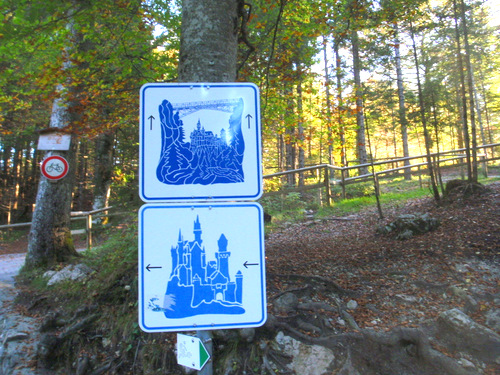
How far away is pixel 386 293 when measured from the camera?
12.9 feet

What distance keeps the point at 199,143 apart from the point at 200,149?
3cm

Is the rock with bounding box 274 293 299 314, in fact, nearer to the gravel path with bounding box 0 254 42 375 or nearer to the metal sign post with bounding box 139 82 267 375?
the metal sign post with bounding box 139 82 267 375

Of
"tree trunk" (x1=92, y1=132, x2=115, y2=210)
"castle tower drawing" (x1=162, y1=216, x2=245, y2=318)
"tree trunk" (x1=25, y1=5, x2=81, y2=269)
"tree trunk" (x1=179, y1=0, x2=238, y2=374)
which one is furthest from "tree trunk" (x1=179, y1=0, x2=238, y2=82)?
"tree trunk" (x1=92, y1=132, x2=115, y2=210)

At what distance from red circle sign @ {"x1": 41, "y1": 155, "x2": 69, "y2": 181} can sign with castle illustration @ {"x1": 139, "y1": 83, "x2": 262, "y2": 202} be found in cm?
577

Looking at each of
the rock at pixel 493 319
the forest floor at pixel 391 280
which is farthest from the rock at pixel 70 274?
the rock at pixel 493 319

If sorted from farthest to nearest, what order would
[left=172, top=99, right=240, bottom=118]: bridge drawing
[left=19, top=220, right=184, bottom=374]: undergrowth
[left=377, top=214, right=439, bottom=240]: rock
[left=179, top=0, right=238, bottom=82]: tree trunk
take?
[left=377, top=214, right=439, bottom=240]: rock → [left=19, top=220, right=184, bottom=374]: undergrowth → [left=179, top=0, right=238, bottom=82]: tree trunk → [left=172, top=99, right=240, bottom=118]: bridge drawing

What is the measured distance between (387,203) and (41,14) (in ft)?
30.5

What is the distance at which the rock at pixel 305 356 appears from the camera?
290 centimetres

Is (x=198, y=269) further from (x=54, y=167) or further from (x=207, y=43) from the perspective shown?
(x=54, y=167)

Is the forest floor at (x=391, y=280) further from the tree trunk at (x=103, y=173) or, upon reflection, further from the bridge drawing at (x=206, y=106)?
the tree trunk at (x=103, y=173)

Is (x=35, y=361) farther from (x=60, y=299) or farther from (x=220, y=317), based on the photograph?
(x=220, y=317)

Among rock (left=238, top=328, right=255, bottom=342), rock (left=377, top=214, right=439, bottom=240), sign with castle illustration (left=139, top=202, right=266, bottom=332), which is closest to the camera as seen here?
sign with castle illustration (left=139, top=202, right=266, bottom=332)

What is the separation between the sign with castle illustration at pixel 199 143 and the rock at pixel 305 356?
6.49 feet

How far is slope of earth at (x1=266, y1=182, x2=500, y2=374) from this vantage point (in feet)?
9.56
